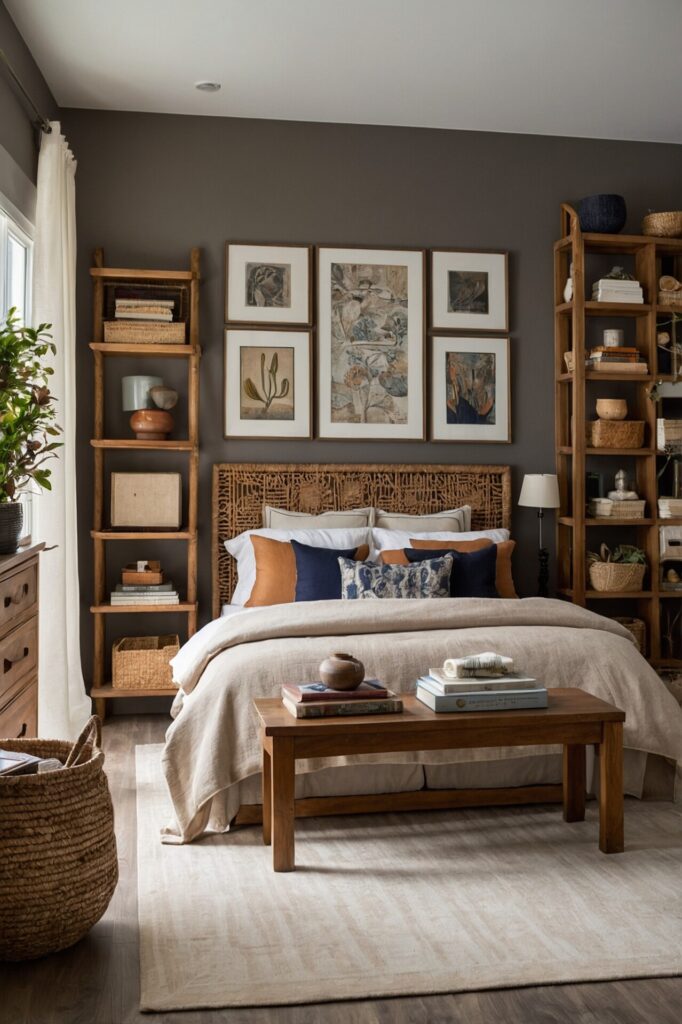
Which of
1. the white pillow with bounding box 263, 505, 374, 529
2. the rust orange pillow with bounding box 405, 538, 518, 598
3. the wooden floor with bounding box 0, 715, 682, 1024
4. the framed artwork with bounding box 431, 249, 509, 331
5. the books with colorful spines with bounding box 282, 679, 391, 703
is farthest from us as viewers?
the framed artwork with bounding box 431, 249, 509, 331

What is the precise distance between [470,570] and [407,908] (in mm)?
2101

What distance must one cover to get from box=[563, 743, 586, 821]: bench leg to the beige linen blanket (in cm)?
13

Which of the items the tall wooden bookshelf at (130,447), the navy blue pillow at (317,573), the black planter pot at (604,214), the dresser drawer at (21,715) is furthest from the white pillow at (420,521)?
the dresser drawer at (21,715)

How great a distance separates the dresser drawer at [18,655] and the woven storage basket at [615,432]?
129 inches

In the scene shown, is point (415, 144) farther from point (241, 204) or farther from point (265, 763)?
point (265, 763)

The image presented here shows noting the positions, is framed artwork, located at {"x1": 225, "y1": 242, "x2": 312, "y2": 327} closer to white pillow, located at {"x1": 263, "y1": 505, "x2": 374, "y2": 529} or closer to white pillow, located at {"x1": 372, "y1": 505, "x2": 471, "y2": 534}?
white pillow, located at {"x1": 263, "y1": 505, "x2": 374, "y2": 529}

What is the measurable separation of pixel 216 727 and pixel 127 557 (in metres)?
2.18

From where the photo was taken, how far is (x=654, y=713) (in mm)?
3557

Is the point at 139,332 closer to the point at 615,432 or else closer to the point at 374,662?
the point at 374,662

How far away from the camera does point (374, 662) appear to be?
3531mm

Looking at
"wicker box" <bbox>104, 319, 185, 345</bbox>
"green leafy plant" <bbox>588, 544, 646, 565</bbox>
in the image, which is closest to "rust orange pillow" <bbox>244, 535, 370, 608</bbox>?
"wicker box" <bbox>104, 319, 185, 345</bbox>

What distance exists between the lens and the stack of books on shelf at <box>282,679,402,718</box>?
9.96 ft

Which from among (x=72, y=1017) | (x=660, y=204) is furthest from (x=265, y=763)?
(x=660, y=204)

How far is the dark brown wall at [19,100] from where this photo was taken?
4.10 metres
